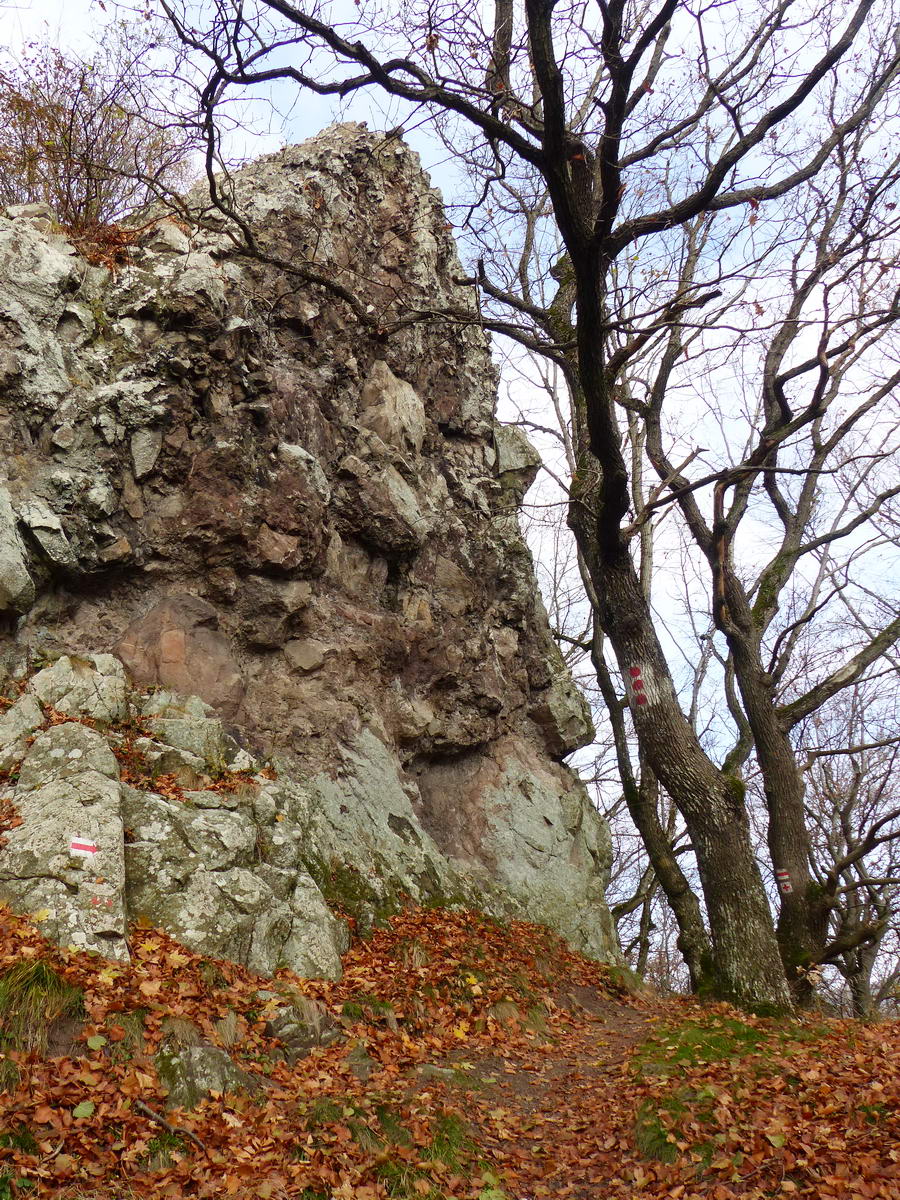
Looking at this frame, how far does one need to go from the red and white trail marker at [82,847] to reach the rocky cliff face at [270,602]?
3 cm

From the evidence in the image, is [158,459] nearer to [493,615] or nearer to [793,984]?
[493,615]

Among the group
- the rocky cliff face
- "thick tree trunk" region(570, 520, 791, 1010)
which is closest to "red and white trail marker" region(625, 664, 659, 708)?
"thick tree trunk" region(570, 520, 791, 1010)

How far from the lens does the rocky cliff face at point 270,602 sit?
6.38 m

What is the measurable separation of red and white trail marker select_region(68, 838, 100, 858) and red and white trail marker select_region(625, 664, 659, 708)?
16.8 feet

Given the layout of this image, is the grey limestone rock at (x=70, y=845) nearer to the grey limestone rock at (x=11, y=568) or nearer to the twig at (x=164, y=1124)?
the twig at (x=164, y=1124)

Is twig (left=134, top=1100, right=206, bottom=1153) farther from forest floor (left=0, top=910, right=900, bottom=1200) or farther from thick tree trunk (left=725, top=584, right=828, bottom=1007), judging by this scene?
thick tree trunk (left=725, top=584, right=828, bottom=1007)

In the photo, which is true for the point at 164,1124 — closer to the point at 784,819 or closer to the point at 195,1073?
the point at 195,1073

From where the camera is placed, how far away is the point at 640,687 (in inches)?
324

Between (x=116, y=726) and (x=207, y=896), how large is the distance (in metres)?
2.01

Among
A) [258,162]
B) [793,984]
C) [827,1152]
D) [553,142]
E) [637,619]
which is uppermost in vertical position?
[258,162]

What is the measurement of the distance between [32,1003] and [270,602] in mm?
5216

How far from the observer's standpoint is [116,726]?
7.25 meters

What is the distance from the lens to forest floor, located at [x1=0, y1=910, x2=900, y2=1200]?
157 inches

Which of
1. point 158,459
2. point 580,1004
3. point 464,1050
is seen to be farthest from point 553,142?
point 580,1004
